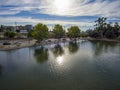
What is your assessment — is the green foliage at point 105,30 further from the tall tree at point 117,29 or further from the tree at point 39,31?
the tree at point 39,31

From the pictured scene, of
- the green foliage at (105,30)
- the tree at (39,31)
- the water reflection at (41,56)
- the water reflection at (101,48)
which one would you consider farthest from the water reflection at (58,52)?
the green foliage at (105,30)

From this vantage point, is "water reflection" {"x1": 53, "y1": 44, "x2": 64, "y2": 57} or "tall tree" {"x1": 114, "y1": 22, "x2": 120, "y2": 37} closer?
"water reflection" {"x1": 53, "y1": 44, "x2": 64, "y2": 57}

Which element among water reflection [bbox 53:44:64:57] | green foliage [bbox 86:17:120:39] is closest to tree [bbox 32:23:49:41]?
water reflection [bbox 53:44:64:57]

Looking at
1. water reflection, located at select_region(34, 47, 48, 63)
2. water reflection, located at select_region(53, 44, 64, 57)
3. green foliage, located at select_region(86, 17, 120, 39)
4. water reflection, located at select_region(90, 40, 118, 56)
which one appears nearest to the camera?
water reflection, located at select_region(34, 47, 48, 63)

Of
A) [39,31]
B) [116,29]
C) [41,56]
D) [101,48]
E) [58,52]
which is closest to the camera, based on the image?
[41,56]

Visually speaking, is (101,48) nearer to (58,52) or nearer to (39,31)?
(58,52)

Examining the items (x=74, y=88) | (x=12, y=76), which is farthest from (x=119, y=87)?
(x=12, y=76)

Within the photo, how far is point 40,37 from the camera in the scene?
155 feet

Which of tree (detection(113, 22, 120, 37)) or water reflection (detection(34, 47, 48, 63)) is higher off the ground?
tree (detection(113, 22, 120, 37))

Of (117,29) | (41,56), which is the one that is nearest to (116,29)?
(117,29)

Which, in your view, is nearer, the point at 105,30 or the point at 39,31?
the point at 39,31

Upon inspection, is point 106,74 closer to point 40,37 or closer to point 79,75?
point 79,75

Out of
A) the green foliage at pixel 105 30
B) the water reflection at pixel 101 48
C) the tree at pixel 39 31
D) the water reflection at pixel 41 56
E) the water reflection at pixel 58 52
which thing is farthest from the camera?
the green foliage at pixel 105 30

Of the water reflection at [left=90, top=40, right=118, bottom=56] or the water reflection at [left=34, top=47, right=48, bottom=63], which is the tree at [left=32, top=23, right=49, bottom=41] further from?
the water reflection at [left=90, top=40, right=118, bottom=56]
